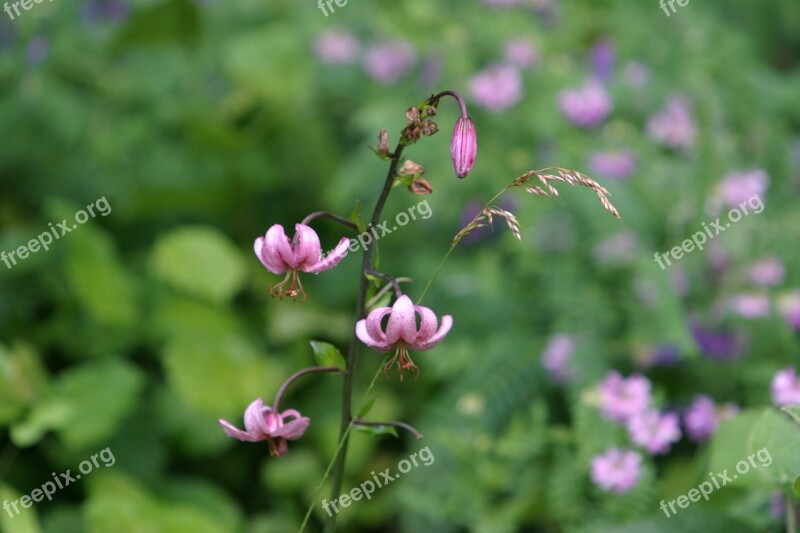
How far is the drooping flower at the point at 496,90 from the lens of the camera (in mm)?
3262

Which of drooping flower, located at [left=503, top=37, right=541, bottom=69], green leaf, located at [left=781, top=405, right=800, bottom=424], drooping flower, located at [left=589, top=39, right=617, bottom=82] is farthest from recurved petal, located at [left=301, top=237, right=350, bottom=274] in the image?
drooping flower, located at [left=589, top=39, right=617, bottom=82]

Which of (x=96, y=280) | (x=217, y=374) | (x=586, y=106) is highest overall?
(x=96, y=280)

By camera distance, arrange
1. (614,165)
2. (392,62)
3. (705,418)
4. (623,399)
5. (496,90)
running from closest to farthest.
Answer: (623,399), (705,418), (614,165), (496,90), (392,62)

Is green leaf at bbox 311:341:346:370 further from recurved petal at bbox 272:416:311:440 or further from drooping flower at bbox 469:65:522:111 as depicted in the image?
drooping flower at bbox 469:65:522:111

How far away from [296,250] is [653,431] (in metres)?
1.25

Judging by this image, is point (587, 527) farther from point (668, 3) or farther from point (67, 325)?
A: point (668, 3)

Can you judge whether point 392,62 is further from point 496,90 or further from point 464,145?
point 464,145

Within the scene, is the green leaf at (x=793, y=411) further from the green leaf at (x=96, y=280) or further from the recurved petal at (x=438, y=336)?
the green leaf at (x=96, y=280)

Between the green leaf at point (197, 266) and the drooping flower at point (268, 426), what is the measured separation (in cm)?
186

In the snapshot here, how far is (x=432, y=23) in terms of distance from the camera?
12.4 ft

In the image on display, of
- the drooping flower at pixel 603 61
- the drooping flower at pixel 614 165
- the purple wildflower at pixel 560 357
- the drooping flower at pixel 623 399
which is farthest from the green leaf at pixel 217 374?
the drooping flower at pixel 603 61

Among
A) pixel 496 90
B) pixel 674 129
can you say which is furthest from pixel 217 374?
pixel 674 129

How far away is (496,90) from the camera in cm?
328

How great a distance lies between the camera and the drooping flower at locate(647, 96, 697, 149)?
337 centimetres
